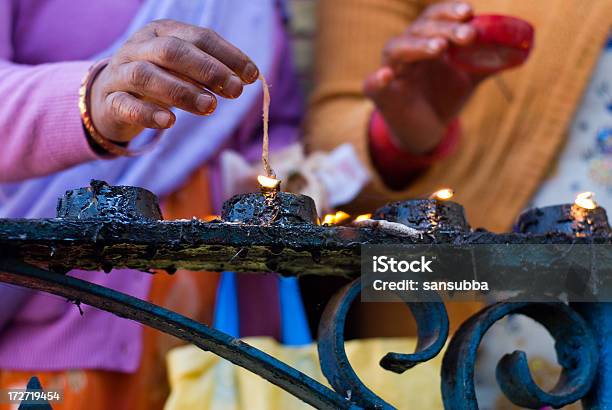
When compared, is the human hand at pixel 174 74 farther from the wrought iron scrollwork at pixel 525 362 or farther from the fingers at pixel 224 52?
the wrought iron scrollwork at pixel 525 362

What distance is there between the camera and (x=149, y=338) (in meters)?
1.12

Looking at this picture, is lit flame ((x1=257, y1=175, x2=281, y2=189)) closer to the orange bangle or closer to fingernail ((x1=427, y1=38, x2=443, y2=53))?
the orange bangle

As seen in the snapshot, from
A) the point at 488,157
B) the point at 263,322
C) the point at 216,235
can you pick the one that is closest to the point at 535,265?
the point at 216,235

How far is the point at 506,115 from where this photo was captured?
147 cm

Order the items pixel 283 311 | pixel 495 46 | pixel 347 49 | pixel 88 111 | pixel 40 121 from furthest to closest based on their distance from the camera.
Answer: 1. pixel 347 49
2. pixel 283 311
3. pixel 495 46
4. pixel 40 121
5. pixel 88 111

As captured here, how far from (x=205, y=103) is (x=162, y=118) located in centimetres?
4

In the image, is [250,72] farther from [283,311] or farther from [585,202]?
[283,311]

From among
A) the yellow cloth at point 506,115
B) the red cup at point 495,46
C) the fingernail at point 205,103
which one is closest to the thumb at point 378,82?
the red cup at point 495,46

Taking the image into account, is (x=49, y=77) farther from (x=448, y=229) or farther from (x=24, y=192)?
(x=448, y=229)

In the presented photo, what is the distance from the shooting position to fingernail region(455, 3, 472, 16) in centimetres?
100

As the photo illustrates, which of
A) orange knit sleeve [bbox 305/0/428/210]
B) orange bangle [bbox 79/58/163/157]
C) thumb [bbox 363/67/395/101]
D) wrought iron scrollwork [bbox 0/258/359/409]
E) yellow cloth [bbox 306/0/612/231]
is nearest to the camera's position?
wrought iron scrollwork [bbox 0/258/359/409]

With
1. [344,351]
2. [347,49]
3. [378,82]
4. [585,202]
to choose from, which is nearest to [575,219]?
[585,202]

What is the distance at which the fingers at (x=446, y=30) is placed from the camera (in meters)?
0.97

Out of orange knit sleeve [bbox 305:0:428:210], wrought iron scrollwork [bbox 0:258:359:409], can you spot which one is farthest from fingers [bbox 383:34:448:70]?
wrought iron scrollwork [bbox 0:258:359:409]
